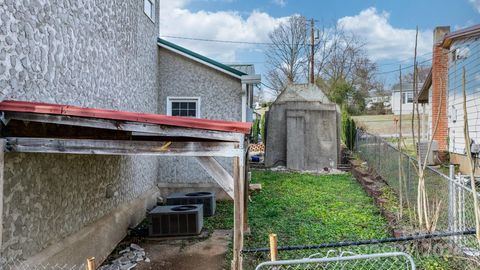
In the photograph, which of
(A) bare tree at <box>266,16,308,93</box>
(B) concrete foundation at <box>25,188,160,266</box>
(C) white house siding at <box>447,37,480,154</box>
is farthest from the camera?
(A) bare tree at <box>266,16,308,93</box>

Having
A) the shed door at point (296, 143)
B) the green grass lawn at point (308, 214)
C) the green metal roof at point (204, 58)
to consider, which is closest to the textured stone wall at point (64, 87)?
the green metal roof at point (204, 58)

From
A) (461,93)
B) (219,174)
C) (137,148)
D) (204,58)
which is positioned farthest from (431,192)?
(461,93)

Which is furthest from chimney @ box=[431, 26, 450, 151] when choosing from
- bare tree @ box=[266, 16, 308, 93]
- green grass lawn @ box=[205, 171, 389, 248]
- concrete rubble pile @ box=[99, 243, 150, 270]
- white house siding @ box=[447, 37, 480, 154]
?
bare tree @ box=[266, 16, 308, 93]

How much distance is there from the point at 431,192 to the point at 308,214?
9.63ft

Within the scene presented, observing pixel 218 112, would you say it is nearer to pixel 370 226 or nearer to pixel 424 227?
pixel 370 226

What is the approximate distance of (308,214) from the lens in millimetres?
9531

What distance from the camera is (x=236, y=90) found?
11188 mm

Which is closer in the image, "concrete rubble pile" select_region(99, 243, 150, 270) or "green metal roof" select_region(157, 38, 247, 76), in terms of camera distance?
"concrete rubble pile" select_region(99, 243, 150, 270)

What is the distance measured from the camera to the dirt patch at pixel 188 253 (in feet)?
21.4

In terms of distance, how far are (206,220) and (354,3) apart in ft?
102

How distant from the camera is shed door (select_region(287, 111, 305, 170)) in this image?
17.4 metres

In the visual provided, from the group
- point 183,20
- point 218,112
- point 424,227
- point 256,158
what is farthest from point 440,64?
point 183,20

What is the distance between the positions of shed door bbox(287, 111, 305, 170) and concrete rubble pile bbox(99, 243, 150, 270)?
10819mm

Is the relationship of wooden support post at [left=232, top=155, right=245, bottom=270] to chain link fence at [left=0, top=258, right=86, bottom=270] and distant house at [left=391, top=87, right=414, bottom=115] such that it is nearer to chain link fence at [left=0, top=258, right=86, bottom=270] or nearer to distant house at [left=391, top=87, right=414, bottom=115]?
chain link fence at [left=0, top=258, right=86, bottom=270]
